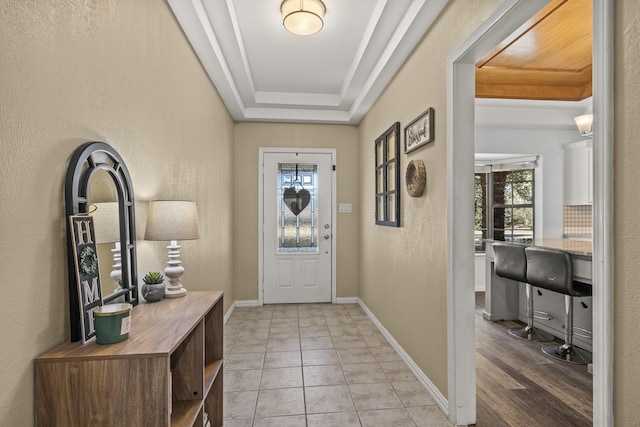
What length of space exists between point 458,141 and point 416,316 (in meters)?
1.35

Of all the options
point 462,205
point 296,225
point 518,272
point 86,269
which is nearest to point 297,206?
point 296,225

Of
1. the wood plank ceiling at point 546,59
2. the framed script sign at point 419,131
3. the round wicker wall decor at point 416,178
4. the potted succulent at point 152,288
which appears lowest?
the potted succulent at point 152,288

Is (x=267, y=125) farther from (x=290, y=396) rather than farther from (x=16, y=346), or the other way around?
(x=16, y=346)

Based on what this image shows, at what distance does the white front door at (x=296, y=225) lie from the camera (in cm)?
484

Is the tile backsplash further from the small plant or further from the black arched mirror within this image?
the black arched mirror

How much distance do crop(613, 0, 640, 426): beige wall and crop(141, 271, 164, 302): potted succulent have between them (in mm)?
1856

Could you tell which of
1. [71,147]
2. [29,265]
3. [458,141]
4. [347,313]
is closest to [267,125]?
[347,313]

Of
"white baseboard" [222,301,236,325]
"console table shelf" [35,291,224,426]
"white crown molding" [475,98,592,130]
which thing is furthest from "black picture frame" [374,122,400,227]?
"console table shelf" [35,291,224,426]

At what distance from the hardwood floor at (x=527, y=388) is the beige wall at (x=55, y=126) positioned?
221 centimetres

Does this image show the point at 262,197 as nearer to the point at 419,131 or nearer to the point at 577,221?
the point at 419,131

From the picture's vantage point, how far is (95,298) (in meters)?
1.29

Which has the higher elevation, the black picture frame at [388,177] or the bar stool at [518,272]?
the black picture frame at [388,177]

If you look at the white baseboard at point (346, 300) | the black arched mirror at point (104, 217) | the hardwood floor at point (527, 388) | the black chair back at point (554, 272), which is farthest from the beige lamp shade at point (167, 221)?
the white baseboard at point (346, 300)

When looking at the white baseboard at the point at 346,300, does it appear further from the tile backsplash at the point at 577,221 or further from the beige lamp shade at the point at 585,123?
the beige lamp shade at the point at 585,123
